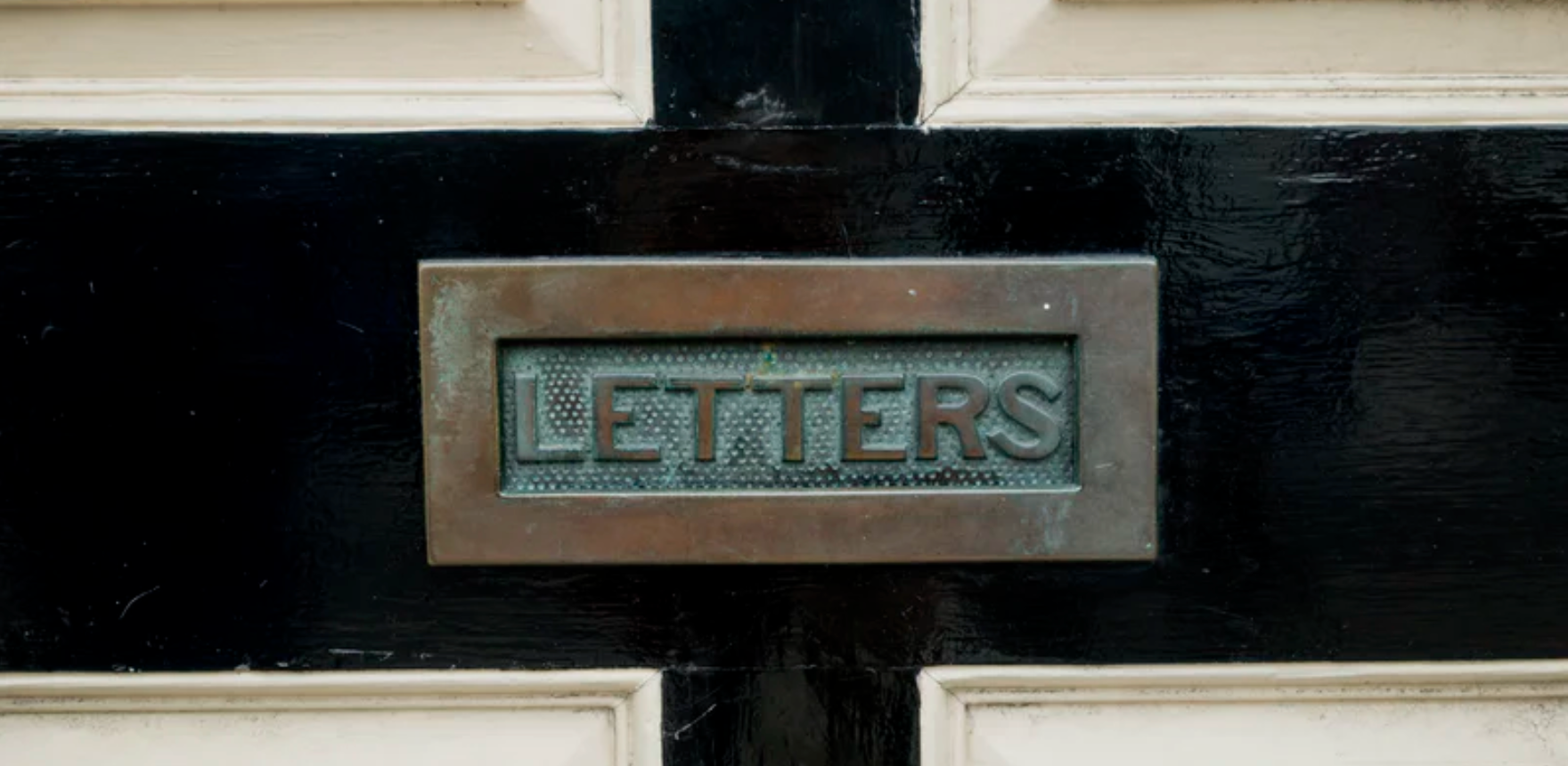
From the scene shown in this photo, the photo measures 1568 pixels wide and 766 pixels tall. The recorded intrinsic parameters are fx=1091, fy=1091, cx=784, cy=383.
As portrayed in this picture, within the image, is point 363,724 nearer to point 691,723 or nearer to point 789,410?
point 691,723

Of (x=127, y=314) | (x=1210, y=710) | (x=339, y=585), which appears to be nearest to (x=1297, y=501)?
(x=1210, y=710)

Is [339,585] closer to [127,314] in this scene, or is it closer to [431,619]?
[431,619]

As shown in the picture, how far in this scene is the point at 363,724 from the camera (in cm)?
61

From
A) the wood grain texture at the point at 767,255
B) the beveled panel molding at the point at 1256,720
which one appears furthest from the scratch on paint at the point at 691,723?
the beveled panel molding at the point at 1256,720

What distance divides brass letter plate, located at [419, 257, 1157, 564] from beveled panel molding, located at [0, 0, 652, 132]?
0.30 feet

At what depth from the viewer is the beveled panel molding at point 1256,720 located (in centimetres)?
61

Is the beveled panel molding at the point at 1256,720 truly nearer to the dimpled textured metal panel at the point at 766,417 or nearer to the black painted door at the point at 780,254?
the black painted door at the point at 780,254

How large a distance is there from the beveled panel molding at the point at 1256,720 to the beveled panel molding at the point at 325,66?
0.38 m

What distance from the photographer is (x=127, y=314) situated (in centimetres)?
58

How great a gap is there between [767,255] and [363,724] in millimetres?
346

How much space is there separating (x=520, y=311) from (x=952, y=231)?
23 centimetres

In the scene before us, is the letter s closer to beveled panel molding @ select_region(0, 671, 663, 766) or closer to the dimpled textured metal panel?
the dimpled textured metal panel

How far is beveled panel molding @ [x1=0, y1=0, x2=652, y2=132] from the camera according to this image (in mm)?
581

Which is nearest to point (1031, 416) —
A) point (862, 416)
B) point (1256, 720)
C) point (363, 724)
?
point (862, 416)
